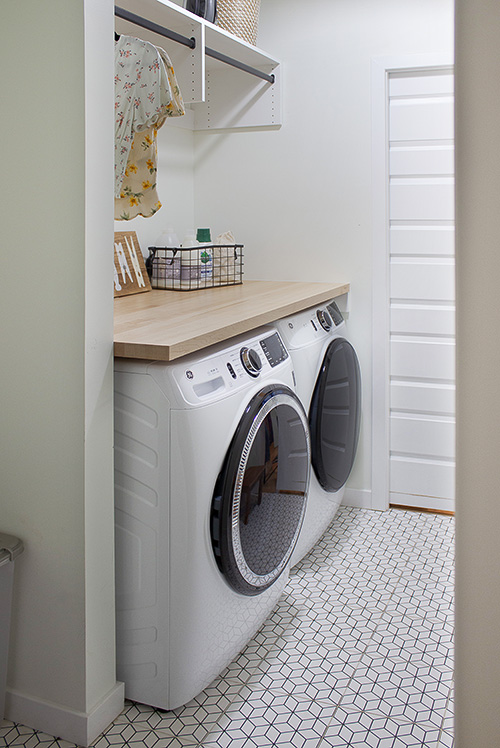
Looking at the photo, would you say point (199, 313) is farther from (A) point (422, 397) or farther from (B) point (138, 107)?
(A) point (422, 397)

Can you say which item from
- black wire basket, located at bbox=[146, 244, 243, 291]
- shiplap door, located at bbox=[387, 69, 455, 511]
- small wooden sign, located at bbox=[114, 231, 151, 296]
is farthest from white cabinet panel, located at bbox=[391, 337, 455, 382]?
small wooden sign, located at bbox=[114, 231, 151, 296]

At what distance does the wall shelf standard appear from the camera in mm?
2055

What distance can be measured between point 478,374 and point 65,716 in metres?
1.44

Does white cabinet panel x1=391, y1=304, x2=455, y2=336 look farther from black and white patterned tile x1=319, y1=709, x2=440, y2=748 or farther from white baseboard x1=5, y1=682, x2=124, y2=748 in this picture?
white baseboard x1=5, y1=682, x2=124, y2=748

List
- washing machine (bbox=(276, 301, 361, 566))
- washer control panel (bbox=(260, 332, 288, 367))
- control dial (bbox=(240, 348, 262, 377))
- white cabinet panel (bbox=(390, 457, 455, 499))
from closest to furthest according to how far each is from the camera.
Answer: control dial (bbox=(240, 348, 262, 377)) → washer control panel (bbox=(260, 332, 288, 367)) → washing machine (bbox=(276, 301, 361, 566)) → white cabinet panel (bbox=(390, 457, 455, 499))

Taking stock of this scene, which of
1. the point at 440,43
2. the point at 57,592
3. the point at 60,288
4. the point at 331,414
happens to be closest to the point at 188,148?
the point at 440,43

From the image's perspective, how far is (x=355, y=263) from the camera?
2734 mm

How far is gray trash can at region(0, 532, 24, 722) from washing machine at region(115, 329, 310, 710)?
231 mm

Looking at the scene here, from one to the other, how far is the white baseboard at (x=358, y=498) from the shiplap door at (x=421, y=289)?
10 centimetres

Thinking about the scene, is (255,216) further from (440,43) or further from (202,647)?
(202,647)

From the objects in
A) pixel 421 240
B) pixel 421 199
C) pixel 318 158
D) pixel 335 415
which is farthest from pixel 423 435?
pixel 318 158

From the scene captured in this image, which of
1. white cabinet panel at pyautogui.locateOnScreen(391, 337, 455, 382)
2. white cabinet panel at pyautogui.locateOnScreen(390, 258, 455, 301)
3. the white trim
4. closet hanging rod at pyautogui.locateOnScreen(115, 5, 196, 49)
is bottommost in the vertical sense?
the white trim

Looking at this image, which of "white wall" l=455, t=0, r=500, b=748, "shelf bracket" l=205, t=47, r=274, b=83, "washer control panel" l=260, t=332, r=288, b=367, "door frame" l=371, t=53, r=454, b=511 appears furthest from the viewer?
"door frame" l=371, t=53, r=454, b=511

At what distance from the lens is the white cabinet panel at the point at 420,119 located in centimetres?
255
